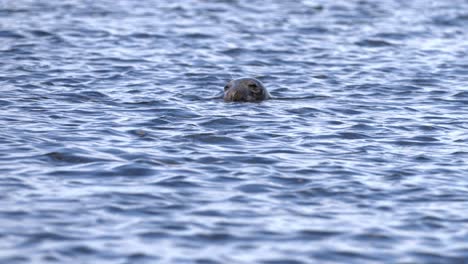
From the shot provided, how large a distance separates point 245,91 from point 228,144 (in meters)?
3.33

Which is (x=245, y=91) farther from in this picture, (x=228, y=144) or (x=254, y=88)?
(x=228, y=144)

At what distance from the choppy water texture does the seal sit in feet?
0.74

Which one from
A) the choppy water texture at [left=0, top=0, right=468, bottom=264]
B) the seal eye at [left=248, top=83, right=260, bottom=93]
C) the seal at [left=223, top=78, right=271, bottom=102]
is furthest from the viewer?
the seal eye at [left=248, top=83, right=260, bottom=93]

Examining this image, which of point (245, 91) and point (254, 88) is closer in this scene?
point (245, 91)

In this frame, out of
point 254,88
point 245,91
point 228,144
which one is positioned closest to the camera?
point 228,144

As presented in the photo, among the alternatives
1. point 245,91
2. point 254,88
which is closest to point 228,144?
point 245,91

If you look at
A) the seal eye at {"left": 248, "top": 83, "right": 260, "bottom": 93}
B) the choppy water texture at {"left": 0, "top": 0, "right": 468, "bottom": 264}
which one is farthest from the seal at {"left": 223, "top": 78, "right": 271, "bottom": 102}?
the choppy water texture at {"left": 0, "top": 0, "right": 468, "bottom": 264}

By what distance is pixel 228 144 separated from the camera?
44.6ft

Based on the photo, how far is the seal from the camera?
55.0 ft

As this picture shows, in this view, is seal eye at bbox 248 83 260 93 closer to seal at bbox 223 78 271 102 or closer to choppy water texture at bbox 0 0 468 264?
seal at bbox 223 78 271 102

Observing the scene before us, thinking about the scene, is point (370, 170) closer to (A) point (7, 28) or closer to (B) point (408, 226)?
(B) point (408, 226)

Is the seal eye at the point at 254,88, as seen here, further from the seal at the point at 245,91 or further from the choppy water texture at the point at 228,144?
the choppy water texture at the point at 228,144

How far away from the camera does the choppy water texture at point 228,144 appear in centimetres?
981

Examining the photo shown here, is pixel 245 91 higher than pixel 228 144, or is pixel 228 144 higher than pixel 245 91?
pixel 245 91
